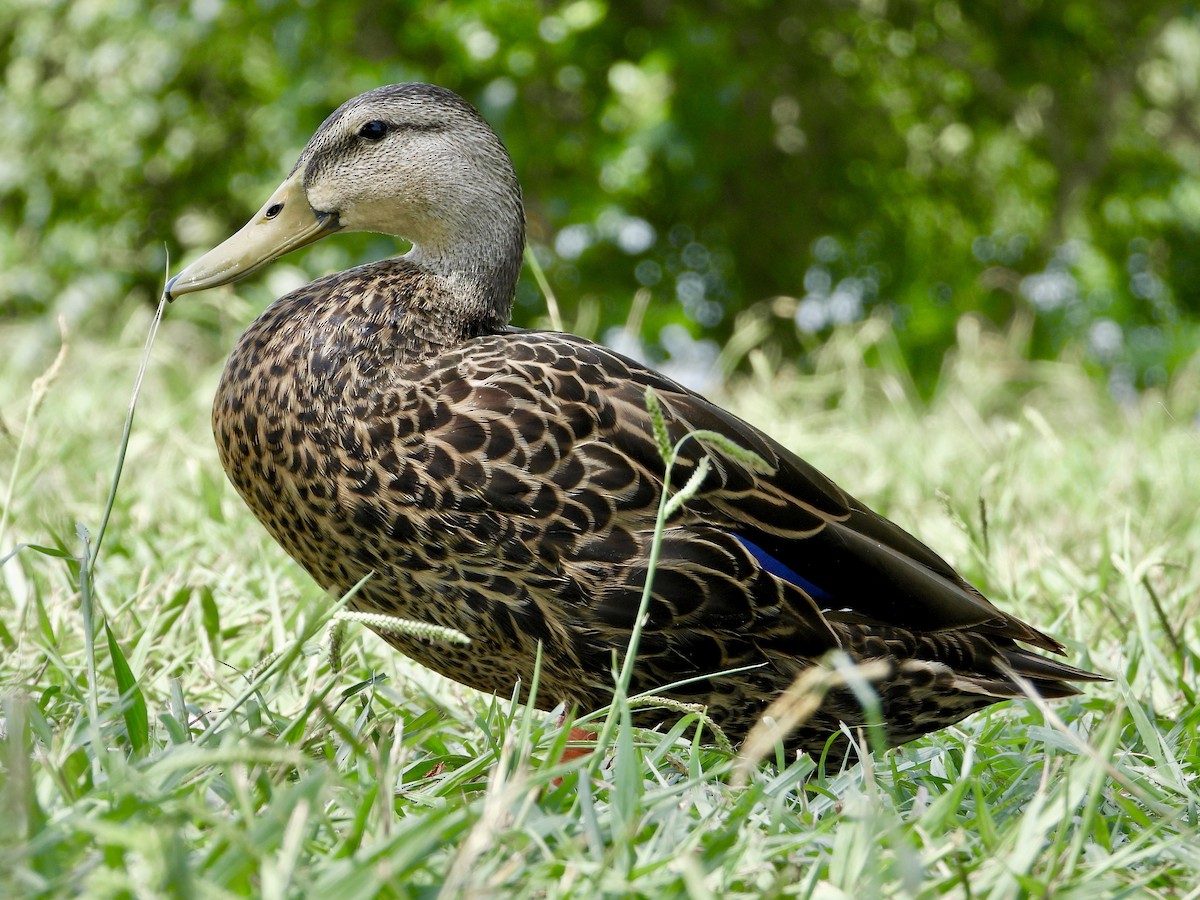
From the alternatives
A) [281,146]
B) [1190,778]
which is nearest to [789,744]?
[1190,778]

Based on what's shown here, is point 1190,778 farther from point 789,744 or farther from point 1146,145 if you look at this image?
point 1146,145

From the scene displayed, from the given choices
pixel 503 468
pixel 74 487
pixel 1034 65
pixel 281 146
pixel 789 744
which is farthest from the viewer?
pixel 1034 65

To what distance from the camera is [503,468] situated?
6.01 feet

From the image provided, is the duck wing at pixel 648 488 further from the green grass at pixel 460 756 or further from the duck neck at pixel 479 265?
the green grass at pixel 460 756

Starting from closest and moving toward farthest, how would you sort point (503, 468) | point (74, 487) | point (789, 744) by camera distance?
point (503, 468) < point (789, 744) < point (74, 487)

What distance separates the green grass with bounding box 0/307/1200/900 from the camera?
121 cm

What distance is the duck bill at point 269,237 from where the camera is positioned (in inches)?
88.7

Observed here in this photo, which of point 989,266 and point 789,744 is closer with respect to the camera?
point 789,744

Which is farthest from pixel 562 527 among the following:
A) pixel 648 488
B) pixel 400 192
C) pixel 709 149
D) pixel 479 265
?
pixel 709 149

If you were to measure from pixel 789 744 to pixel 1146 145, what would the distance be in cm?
623

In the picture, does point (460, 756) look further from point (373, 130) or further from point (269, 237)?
point (373, 130)

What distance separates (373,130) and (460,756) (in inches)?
43.5

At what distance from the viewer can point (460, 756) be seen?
1.80m

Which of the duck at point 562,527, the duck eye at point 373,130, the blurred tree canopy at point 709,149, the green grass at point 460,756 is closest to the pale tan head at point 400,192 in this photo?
the duck eye at point 373,130
